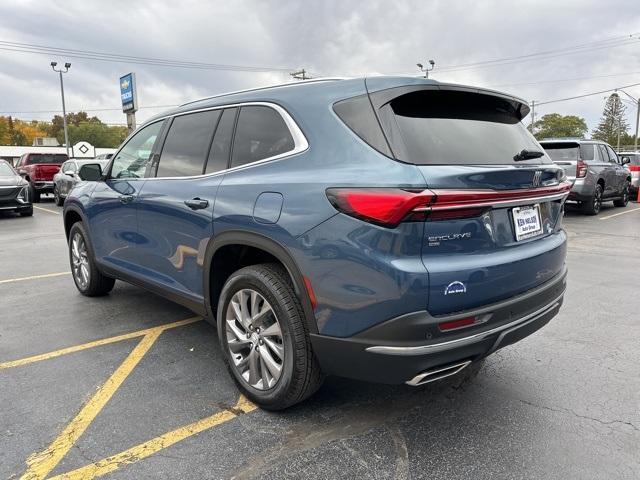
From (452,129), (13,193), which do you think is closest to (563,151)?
(452,129)

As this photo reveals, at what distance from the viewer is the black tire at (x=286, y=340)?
102 inches

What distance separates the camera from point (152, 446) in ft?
8.46

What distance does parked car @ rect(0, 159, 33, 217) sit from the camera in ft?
43.4

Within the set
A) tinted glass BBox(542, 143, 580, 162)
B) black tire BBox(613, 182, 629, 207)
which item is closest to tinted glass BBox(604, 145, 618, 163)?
black tire BBox(613, 182, 629, 207)

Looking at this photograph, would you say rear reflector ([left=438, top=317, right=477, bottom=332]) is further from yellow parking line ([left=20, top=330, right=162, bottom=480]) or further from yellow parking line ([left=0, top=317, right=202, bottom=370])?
yellow parking line ([left=0, top=317, right=202, bottom=370])

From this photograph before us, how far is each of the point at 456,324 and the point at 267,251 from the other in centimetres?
105

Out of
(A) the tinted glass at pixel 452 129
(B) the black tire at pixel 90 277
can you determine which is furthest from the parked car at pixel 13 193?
(A) the tinted glass at pixel 452 129

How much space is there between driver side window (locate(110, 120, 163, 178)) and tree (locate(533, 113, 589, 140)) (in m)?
105

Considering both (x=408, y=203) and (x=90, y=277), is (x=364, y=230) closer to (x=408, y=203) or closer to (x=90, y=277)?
(x=408, y=203)

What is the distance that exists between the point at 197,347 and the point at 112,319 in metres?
1.18

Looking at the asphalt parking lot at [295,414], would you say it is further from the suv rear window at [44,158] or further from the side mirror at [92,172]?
the suv rear window at [44,158]

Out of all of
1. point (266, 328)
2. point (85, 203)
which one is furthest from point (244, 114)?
point (85, 203)

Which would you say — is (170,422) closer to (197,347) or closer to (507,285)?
(197,347)

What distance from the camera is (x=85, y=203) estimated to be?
4863 mm
